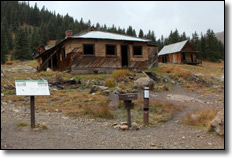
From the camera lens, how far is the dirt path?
5.16 metres

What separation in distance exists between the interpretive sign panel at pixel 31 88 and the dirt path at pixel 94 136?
1099 millimetres

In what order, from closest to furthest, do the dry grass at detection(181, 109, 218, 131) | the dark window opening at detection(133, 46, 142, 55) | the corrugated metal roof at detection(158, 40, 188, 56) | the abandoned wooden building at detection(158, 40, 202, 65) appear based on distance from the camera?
the dry grass at detection(181, 109, 218, 131), the dark window opening at detection(133, 46, 142, 55), the abandoned wooden building at detection(158, 40, 202, 65), the corrugated metal roof at detection(158, 40, 188, 56)

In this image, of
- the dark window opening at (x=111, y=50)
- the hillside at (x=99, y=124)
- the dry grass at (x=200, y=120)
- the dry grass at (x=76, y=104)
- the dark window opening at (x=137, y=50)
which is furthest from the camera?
the dark window opening at (x=137, y=50)

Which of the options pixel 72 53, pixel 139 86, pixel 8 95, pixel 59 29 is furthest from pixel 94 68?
pixel 59 29

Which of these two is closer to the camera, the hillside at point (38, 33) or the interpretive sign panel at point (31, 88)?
the interpretive sign panel at point (31, 88)

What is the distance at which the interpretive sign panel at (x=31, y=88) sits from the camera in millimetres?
6066

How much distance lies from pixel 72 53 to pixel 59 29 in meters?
83.5

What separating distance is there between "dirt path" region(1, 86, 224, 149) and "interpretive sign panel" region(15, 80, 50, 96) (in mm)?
1099

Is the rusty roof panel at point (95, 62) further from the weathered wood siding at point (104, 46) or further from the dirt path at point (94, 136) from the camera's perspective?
the dirt path at point (94, 136)

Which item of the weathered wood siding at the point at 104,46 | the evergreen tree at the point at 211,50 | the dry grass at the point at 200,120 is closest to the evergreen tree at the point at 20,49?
the weathered wood siding at the point at 104,46

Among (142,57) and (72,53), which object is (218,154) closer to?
(72,53)

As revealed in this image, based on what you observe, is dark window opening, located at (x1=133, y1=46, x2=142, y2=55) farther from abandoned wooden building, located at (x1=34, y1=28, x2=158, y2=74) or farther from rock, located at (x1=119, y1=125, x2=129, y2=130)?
rock, located at (x1=119, y1=125, x2=129, y2=130)

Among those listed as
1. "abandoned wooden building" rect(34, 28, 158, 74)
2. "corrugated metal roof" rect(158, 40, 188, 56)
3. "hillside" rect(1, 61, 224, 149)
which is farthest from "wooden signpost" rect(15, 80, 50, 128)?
"corrugated metal roof" rect(158, 40, 188, 56)

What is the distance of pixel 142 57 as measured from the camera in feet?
76.2
